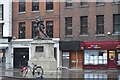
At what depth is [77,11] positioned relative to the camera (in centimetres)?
5159

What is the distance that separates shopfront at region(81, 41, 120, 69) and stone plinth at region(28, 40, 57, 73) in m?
17.6

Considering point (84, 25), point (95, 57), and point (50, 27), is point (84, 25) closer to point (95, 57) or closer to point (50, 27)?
point (95, 57)

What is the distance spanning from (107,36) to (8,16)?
15694 mm

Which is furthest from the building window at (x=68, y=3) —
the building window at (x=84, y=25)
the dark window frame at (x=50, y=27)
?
the dark window frame at (x=50, y=27)

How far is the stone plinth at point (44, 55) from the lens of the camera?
32.6 meters

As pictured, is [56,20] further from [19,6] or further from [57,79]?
[57,79]

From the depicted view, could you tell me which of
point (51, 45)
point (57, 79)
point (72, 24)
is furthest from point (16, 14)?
point (57, 79)

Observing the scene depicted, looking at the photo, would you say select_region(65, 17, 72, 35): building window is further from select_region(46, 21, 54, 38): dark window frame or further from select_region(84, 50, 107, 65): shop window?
select_region(84, 50, 107, 65): shop window

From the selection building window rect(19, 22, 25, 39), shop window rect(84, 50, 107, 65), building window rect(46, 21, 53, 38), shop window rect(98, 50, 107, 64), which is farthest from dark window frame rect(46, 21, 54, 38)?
shop window rect(98, 50, 107, 64)

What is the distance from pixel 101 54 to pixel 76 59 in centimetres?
347

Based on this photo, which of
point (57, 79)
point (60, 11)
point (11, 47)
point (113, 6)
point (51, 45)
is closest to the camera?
point (57, 79)

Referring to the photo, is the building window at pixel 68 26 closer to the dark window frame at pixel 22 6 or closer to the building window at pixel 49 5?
the building window at pixel 49 5

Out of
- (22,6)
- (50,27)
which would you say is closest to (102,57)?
(50,27)

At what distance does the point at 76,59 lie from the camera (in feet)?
168
